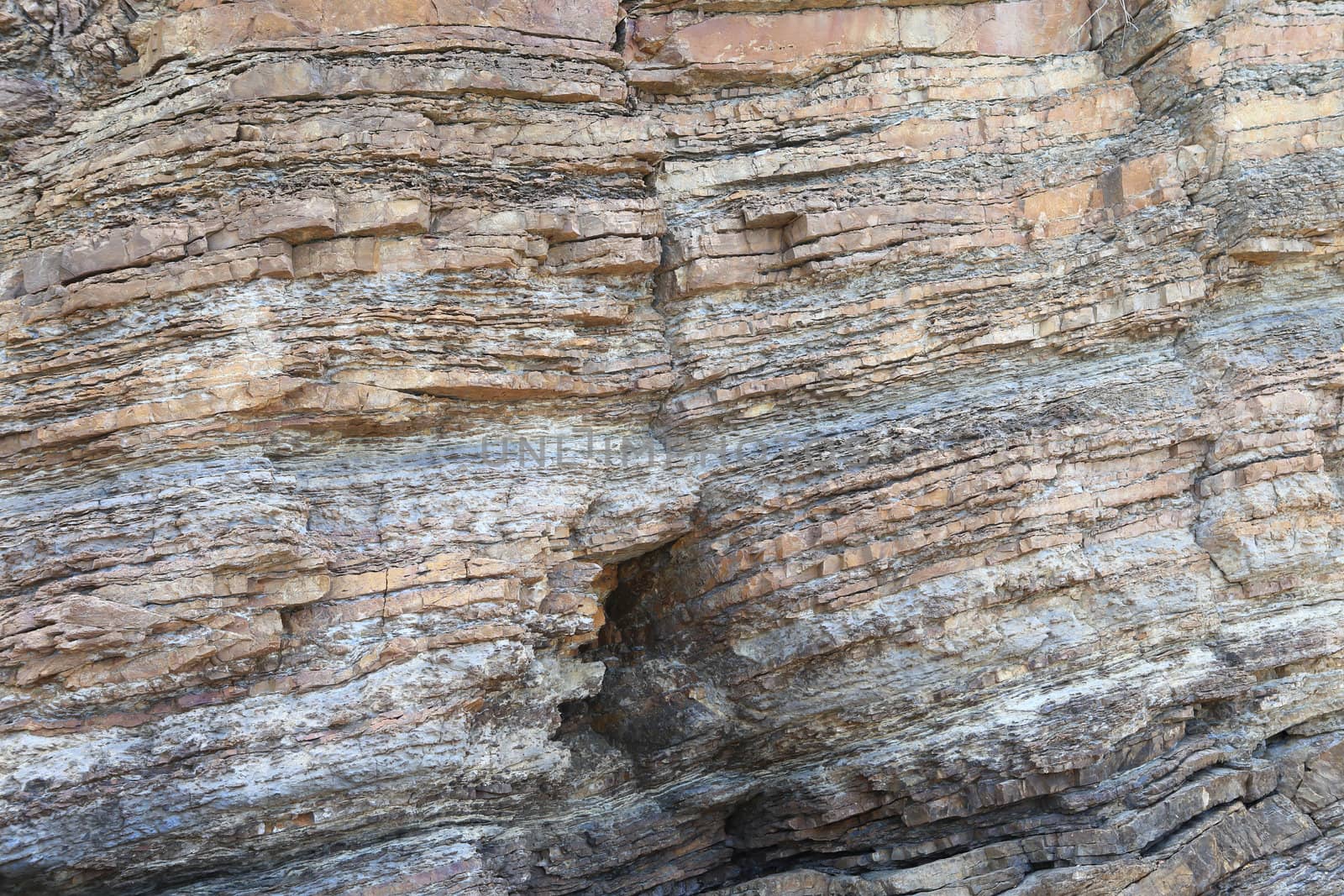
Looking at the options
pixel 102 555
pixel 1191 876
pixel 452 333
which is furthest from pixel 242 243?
pixel 1191 876

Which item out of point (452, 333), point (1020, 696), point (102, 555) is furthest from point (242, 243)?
point (1020, 696)

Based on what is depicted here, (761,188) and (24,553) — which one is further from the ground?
(761,188)

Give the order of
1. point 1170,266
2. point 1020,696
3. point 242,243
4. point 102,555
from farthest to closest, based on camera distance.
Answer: point 1170,266, point 1020,696, point 242,243, point 102,555

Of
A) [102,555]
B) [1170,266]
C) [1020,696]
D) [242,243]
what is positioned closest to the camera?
[102,555]

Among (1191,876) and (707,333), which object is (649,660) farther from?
(1191,876)

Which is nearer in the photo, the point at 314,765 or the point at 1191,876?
the point at 314,765

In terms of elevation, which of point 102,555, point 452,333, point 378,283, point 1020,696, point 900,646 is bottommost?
point 1020,696
